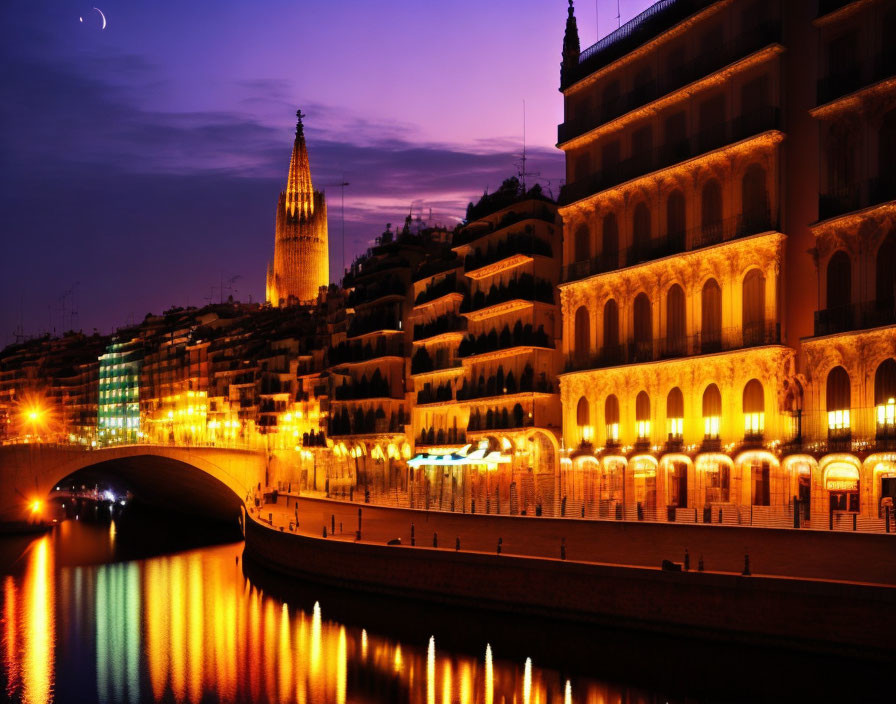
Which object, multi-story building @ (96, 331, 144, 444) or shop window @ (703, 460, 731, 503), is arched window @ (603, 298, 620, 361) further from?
multi-story building @ (96, 331, 144, 444)

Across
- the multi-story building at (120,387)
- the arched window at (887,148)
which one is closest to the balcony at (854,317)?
the arched window at (887,148)

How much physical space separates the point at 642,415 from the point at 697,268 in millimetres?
7758

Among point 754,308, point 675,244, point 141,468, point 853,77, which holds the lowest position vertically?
point 141,468

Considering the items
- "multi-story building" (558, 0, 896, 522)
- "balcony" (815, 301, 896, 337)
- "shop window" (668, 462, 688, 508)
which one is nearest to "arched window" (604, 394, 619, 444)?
"multi-story building" (558, 0, 896, 522)

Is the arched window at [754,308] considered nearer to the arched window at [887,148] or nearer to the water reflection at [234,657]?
the arched window at [887,148]

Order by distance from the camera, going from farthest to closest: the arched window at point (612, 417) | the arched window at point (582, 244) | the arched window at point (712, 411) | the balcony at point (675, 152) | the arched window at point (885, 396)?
the arched window at point (582, 244) → the arched window at point (612, 417) → the arched window at point (712, 411) → the balcony at point (675, 152) → the arched window at point (885, 396)

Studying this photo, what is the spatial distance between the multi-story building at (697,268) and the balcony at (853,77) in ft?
1.14

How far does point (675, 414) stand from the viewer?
170 ft

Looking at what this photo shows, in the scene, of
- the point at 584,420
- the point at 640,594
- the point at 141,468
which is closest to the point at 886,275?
the point at 640,594

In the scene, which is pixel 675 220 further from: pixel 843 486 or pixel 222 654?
pixel 222 654

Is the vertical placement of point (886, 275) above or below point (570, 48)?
below

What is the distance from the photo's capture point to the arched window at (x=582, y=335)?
58.6 m

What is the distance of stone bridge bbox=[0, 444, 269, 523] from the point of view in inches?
Result: 3307

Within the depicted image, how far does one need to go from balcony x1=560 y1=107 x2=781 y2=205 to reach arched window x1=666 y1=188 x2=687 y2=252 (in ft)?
5.11
